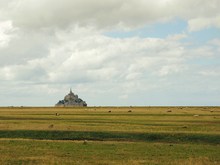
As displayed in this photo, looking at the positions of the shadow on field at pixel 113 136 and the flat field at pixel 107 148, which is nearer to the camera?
the flat field at pixel 107 148

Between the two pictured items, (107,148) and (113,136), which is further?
(113,136)

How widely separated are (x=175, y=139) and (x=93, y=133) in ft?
39.2

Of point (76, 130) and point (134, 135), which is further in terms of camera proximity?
point (76, 130)

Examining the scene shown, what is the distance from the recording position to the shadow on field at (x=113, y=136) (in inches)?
1975

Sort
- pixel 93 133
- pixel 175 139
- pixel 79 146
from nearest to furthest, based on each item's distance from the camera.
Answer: pixel 79 146 < pixel 175 139 < pixel 93 133

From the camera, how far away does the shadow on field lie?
5016cm

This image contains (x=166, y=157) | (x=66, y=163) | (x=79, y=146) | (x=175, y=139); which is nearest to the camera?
(x=66, y=163)

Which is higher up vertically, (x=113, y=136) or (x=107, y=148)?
(x=113, y=136)

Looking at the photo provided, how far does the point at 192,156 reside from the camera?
35375 mm

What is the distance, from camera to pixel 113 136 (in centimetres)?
5297

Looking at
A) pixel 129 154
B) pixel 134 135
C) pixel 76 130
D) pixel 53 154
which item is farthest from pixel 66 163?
pixel 76 130

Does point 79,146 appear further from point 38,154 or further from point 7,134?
point 7,134

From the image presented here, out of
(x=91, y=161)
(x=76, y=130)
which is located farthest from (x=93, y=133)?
(x=91, y=161)

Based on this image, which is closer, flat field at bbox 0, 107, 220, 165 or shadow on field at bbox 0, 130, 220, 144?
flat field at bbox 0, 107, 220, 165
